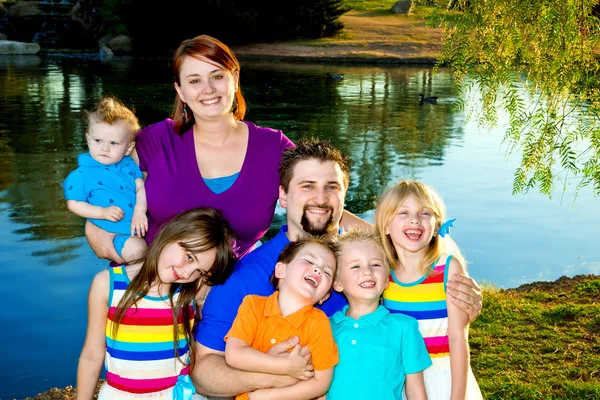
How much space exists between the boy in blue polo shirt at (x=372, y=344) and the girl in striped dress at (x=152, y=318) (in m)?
0.64

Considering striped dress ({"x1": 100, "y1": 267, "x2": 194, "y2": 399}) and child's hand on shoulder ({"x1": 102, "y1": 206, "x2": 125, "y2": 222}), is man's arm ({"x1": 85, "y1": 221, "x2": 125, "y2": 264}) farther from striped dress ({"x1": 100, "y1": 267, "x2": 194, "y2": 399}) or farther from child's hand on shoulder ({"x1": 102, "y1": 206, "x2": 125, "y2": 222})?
striped dress ({"x1": 100, "y1": 267, "x2": 194, "y2": 399})

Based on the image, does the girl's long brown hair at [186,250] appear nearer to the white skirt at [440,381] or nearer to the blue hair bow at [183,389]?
the blue hair bow at [183,389]

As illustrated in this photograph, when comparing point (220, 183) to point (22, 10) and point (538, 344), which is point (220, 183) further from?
point (22, 10)

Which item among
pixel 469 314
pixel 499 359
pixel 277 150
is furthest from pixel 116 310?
pixel 499 359

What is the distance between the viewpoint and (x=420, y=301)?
325cm

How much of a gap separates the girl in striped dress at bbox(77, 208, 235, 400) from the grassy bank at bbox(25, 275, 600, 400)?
1783 mm

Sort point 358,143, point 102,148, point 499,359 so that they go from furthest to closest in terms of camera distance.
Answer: point 358,143, point 499,359, point 102,148

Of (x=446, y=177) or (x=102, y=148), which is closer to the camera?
(x=102, y=148)

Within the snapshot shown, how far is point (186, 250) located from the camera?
316 cm

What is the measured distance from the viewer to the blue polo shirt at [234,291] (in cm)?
328

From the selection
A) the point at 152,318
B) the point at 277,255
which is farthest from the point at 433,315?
the point at 152,318

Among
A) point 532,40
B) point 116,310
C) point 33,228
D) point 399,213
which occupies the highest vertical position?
point 532,40

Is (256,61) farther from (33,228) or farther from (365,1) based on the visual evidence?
(33,228)

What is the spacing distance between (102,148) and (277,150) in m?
0.97
